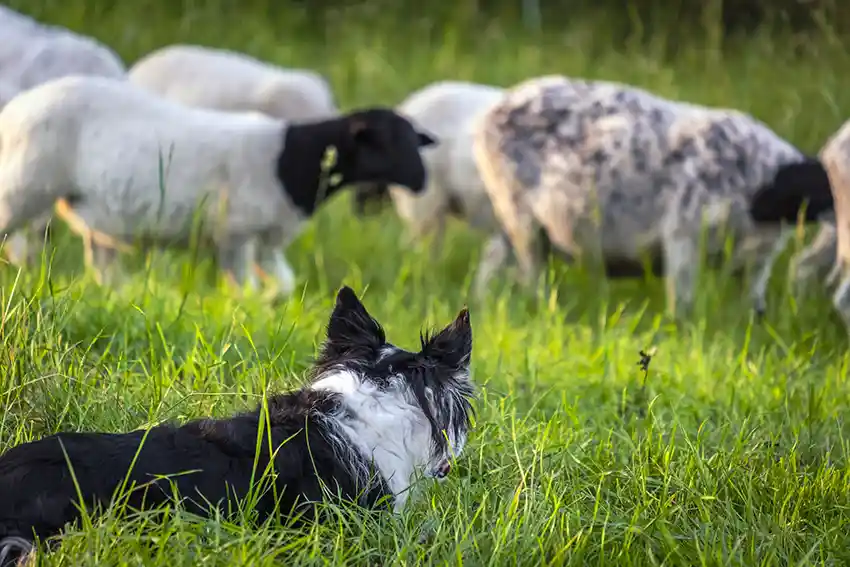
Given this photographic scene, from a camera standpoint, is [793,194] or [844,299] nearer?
[844,299]

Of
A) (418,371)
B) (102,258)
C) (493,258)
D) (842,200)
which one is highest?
(418,371)

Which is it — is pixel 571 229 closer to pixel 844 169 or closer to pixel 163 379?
pixel 844 169

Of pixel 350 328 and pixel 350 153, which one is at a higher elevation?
pixel 350 328

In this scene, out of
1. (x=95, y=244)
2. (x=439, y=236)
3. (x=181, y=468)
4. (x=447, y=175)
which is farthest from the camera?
(x=439, y=236)

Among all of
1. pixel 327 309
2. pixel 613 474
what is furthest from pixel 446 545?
pixel 327 309

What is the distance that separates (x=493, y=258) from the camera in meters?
8.16

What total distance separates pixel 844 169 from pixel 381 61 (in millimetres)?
7849

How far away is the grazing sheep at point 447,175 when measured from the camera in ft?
27.3

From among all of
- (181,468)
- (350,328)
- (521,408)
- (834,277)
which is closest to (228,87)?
(834,277)

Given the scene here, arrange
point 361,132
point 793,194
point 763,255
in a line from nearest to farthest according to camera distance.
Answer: point 361,132 < point 793,194 < point 763,255

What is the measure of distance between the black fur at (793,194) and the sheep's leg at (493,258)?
196cm

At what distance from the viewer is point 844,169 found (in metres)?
6.12

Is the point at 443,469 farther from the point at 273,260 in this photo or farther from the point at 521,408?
the point at 273,260

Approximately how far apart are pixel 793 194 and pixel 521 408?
3.20 meters
